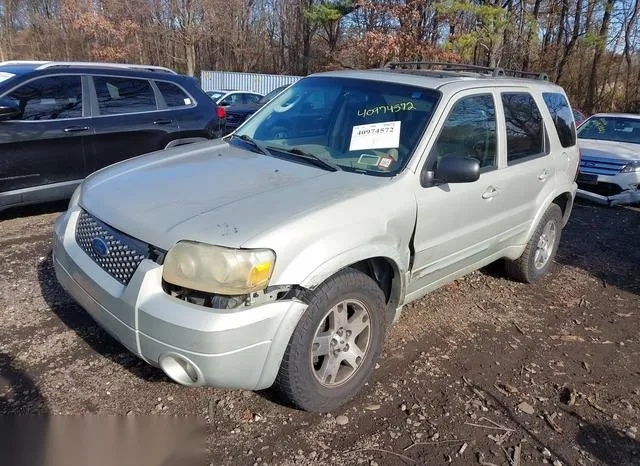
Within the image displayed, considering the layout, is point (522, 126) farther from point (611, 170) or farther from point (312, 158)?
point (611, 170)

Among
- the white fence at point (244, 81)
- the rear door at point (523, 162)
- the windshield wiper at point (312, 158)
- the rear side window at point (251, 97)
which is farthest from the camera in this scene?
the white fence at point (244, 81)

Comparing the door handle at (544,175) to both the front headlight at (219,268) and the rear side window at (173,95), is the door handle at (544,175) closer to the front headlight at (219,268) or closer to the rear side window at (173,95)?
the front headlight at (219,268)

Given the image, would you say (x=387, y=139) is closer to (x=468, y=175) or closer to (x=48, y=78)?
(x=468, y=175)

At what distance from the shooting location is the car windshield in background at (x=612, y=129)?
9.99m

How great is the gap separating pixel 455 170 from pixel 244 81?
97.3 feet

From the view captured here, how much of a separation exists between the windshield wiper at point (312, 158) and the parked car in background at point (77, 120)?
2.90 meters

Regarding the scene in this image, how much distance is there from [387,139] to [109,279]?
1.88 meters

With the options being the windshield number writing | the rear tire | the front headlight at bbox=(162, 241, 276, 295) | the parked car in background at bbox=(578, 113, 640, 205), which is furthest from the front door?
the parked car in background at bbox=(578, 113, 640, 205)

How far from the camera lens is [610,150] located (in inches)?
361

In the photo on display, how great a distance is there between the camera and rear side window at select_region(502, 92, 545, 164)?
4.07 metres

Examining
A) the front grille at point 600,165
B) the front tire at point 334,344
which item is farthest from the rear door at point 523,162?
the front grille at point 600,165

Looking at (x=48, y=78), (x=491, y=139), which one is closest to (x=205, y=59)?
(x=48, y=78)

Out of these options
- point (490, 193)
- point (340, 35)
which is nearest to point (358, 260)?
point (490, 193)

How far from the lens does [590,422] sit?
304 cm
